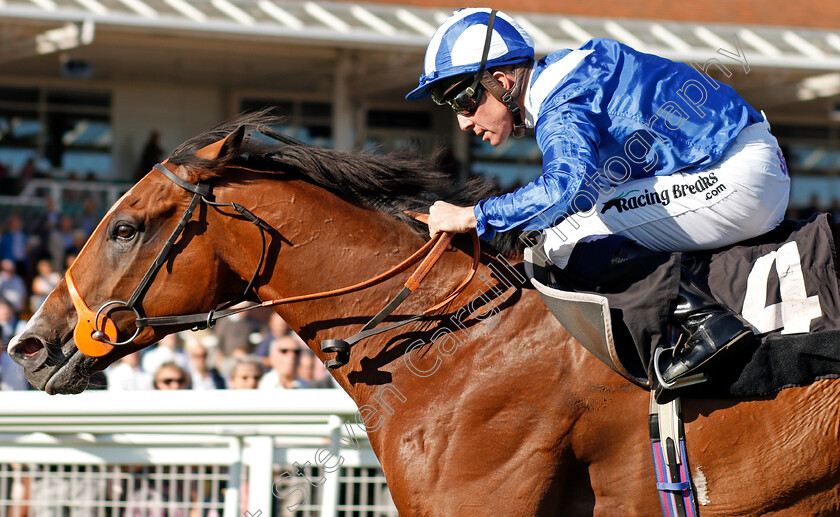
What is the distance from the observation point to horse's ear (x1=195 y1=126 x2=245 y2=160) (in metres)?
2.54

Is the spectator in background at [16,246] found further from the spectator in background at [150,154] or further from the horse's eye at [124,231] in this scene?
the horse's eye at [124,231]

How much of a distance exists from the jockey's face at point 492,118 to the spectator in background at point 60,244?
741 centimetres

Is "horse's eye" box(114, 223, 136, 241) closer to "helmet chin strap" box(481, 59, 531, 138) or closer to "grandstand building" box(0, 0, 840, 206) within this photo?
"helmet chin strap" box(481, 59, 531, 138)

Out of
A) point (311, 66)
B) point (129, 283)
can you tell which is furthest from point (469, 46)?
point (311, 66)

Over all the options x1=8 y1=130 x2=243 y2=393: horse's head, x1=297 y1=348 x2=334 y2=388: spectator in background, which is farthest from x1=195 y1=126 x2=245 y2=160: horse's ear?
x1=297 y1=348 x2=334 y2=388: spectator in background

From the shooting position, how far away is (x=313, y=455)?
3535 mm

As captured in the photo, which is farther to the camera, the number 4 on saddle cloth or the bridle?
the bridle

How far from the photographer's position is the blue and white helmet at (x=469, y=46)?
243 centimetres

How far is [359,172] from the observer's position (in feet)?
8.71

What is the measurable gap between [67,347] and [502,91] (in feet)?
5.01

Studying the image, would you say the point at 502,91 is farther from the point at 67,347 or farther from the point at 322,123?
the point at 322,123

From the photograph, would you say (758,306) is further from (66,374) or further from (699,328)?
(66,374)

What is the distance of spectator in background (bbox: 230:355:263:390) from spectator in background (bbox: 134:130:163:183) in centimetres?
823

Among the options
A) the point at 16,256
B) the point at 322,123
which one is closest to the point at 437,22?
the point at 322,123
